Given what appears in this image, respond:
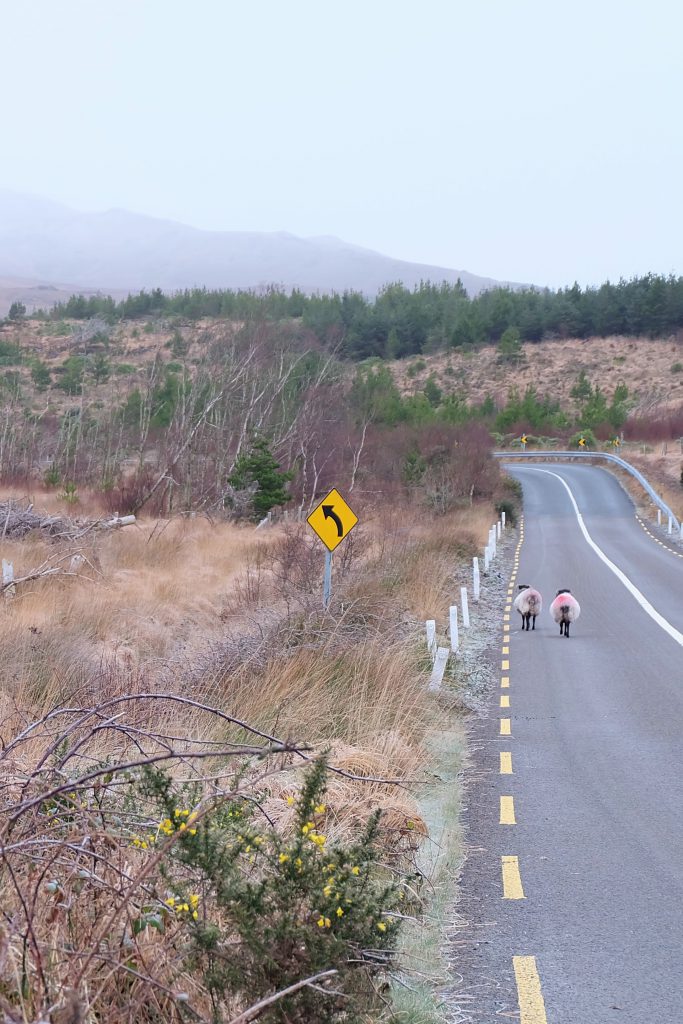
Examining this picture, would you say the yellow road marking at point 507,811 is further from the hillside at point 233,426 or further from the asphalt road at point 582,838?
the hillside at point 233,426

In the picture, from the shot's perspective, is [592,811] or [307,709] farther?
[307,709]

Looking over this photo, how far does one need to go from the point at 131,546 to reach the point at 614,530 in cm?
2396

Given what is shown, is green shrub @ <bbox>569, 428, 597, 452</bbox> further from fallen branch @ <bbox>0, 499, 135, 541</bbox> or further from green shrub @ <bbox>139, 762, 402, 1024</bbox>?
green shrub @ <bbox>139, 762, 402, 1024</bbox>

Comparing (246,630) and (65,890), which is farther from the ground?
(65,890)

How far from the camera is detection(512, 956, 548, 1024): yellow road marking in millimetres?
5156

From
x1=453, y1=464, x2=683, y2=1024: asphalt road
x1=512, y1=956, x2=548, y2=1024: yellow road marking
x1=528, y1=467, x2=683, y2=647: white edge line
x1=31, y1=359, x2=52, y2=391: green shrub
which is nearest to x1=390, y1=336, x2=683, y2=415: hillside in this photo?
x1=31, y1=359, x2=52, y2=391: green shrub

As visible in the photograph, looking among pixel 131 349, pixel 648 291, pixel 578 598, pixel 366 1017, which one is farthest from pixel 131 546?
pixel 648 291

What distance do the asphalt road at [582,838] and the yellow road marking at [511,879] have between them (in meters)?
0.02

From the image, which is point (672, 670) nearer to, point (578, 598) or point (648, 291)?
point (578, 598)

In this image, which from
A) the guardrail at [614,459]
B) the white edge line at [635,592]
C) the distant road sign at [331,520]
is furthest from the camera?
the guardrail at [614,459]

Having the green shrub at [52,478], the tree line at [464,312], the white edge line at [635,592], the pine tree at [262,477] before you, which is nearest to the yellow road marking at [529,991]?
the white edge line at [635,592]

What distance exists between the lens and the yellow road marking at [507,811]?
862cm

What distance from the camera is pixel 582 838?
8078mm

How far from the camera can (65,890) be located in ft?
12.9
